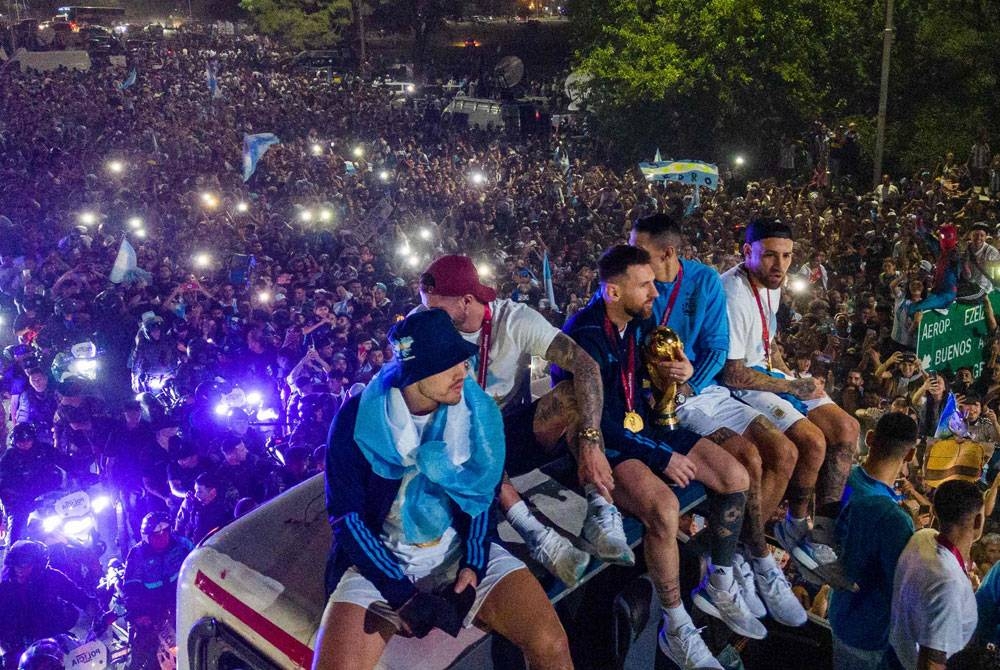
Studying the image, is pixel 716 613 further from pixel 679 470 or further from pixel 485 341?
pixel 485 341

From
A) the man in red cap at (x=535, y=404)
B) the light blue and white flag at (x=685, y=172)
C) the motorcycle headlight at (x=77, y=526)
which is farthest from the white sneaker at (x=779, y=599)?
the light blue and white flag at (x=685, y=172)

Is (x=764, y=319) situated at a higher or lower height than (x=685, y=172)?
higher

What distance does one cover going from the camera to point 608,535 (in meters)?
3.34

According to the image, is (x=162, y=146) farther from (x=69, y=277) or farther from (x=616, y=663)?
(x=616, y=663)

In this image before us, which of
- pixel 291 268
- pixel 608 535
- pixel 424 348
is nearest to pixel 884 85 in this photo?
pixel 291 268

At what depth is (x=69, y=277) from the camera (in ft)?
37.6

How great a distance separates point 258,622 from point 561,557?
1.23 meters

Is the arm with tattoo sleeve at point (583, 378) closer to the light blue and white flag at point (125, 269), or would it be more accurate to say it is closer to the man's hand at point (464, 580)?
the man's hand at point (464, 580)

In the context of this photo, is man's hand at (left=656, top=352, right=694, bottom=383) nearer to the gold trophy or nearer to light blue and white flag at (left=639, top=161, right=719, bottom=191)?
the gold trophy

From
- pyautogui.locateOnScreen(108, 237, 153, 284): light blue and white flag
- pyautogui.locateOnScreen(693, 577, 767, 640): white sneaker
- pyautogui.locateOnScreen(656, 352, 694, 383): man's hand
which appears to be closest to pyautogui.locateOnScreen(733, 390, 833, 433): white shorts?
pyautogui.locateOnScreen(656, 352, 694, 383): man's hand

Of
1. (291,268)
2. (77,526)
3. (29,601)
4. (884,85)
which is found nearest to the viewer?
(29,601)

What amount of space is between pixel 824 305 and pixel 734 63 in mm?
14462

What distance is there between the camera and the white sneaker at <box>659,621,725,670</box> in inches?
137

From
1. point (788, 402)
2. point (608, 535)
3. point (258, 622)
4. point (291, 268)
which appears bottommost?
point (291, 268)
